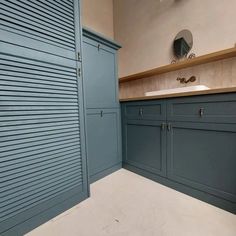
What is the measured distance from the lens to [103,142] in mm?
1854

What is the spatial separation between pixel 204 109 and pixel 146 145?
74cm

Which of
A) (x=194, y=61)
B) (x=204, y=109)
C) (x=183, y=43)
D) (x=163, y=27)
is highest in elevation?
(x=163, y=27)

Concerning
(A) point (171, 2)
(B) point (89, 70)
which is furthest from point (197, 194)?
(A) point (171, 2)

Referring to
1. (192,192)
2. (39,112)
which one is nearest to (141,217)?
(192,192)

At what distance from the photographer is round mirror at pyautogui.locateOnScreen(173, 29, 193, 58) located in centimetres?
180

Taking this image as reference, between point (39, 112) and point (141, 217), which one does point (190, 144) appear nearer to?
point (141, 217)

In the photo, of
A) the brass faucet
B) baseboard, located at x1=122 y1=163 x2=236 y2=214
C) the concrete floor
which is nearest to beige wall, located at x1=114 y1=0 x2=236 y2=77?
the brass faucet

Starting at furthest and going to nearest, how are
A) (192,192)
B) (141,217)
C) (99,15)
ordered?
1. (99,15)
2. (192,192)
3. (141,217)

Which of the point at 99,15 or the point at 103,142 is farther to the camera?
the point at 99,15

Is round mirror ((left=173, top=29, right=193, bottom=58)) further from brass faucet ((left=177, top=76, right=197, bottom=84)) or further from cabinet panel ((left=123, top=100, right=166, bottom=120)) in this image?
cabinet panel ((left=123, top=100, right=166, bottom=120))

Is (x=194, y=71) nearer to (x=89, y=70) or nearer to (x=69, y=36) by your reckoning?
(x=89, y=70)

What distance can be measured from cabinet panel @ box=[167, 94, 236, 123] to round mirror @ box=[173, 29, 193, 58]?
752mm

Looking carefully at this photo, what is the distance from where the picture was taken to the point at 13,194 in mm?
996

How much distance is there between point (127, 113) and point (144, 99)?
348mm
